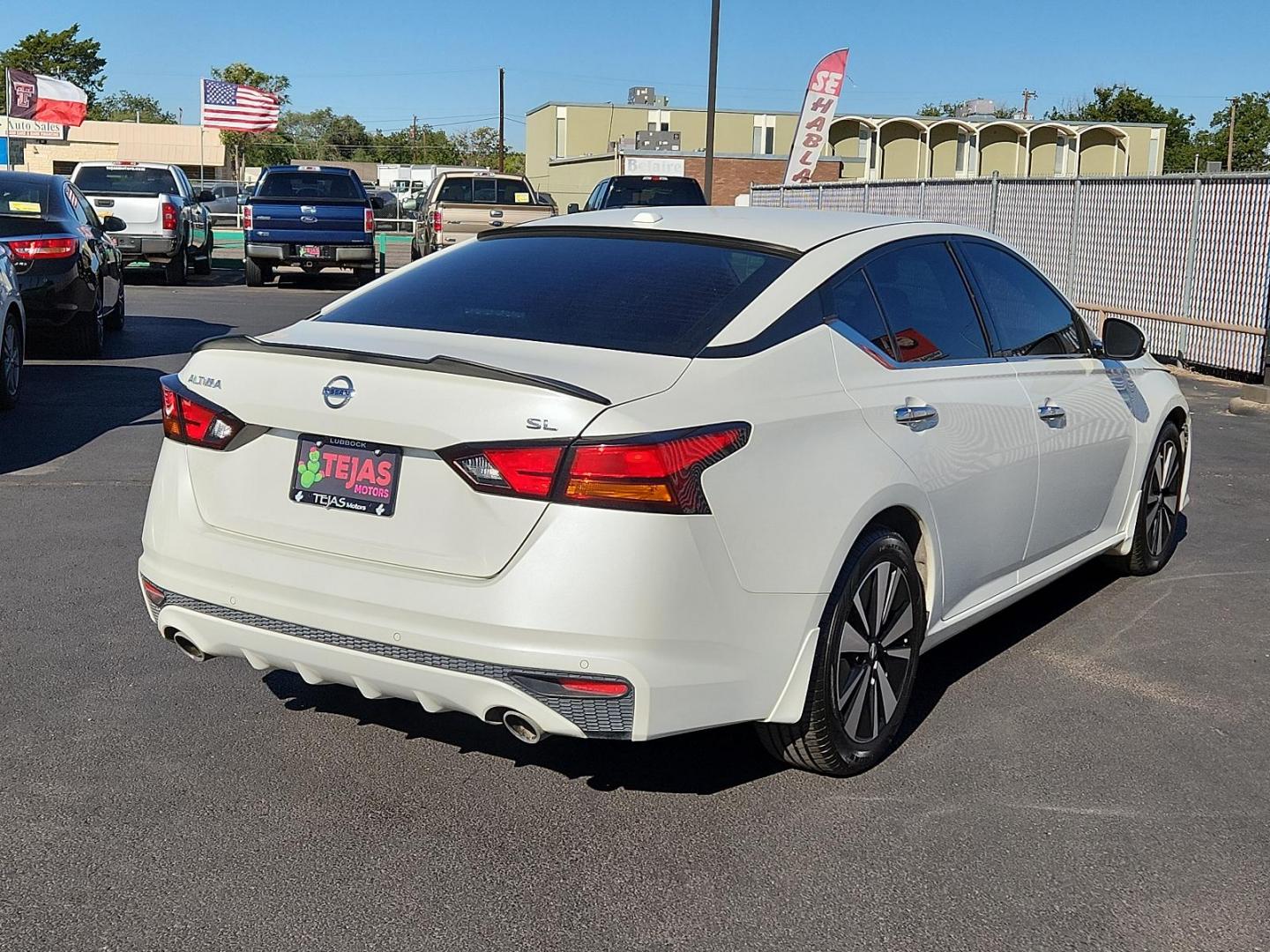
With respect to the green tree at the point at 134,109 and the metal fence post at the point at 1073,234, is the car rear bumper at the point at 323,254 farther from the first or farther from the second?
the green tree at the point at 134,109

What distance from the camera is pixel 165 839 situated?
12.3 ft

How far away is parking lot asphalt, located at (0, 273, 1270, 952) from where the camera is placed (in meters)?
3.39

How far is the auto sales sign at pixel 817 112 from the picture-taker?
2886 centimetres

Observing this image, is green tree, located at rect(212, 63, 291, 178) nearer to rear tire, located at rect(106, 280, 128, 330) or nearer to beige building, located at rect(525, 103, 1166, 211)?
beige building, located at rect(525, 103, 1166, 211)

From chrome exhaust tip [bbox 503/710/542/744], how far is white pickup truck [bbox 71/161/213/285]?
814 inches

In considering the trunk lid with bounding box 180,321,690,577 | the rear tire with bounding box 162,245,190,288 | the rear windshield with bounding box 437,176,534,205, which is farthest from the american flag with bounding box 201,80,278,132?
the trunk lid with bounding box 180,321,690,577

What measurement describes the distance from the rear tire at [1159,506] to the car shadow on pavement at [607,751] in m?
2.77

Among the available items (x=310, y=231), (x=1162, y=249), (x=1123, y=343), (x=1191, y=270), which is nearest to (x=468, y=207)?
(x=310, y=231)

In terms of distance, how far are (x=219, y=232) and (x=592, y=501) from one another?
42.1 m

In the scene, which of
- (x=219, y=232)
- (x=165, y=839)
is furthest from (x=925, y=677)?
(x=219, y=232)

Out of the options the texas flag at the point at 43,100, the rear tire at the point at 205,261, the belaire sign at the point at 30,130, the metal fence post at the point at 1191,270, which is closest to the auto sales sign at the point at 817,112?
the rear tire at the point at 205,261

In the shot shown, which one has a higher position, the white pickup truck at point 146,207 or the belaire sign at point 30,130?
the belaire sign at point 30,130

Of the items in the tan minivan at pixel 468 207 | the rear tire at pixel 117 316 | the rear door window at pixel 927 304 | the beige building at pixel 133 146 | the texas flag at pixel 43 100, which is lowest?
the rear tire at pixel 117 316

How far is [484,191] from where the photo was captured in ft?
87.9
